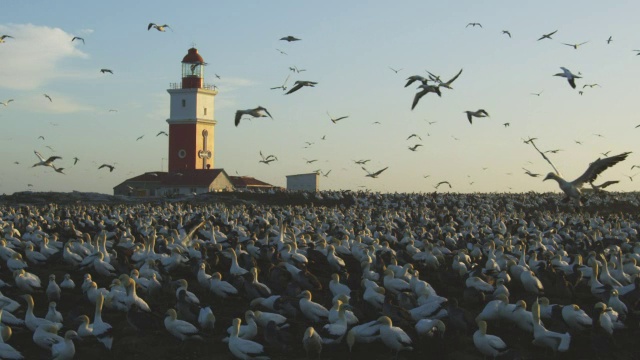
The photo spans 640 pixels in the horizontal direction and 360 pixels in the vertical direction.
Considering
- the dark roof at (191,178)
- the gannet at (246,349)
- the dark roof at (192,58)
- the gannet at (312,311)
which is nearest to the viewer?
the gannet at (246,349)

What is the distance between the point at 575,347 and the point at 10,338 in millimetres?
8692

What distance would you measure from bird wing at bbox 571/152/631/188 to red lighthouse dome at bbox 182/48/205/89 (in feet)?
198

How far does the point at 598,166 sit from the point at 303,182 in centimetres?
5746

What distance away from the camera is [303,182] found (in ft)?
243

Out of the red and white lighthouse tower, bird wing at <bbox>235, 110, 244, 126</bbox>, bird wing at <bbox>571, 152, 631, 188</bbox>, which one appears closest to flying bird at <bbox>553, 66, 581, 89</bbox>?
bird wing at <bbox>571, 152, 631, 188</bbox>

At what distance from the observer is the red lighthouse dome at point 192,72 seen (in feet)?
247

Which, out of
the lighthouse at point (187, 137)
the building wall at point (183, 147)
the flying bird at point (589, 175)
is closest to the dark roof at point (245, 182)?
the lighthouse at point (187, 137)

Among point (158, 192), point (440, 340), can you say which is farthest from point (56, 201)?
point (440, 340)

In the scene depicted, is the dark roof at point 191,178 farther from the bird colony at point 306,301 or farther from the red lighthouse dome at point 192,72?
the bird colony at point 306,301

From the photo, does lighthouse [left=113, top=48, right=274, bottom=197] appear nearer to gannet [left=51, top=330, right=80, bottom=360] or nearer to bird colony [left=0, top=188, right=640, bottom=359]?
bird colony [left=0, top=188, right=640, bottom=359]

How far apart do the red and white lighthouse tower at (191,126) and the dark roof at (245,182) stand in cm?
343

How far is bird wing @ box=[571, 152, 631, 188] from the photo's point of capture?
16019 mm

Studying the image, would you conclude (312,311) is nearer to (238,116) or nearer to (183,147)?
(238,116)

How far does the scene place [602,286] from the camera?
1617 centimetres
